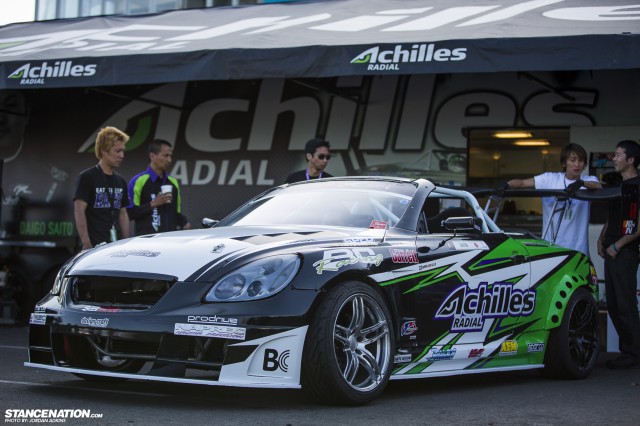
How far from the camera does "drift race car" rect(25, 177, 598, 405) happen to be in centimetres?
548

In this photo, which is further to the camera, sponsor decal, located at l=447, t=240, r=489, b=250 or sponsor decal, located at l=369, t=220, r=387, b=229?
sponsor decal, located at l=447, t=240, r=489, b=250

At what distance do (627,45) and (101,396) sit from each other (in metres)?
6.22

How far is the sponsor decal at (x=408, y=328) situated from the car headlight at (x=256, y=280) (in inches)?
35.5

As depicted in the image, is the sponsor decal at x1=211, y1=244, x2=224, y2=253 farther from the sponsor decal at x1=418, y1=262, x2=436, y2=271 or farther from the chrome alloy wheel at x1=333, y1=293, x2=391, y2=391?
the sponsor decal at x1=418, y1=262, x2=436, y2=271

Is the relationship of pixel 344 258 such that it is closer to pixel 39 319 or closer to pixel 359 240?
pixel 359 240

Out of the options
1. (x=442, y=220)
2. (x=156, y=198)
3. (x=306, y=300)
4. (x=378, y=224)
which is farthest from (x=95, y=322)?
(x=156, y=198)

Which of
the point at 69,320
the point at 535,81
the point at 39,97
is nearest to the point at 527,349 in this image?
the point at 69,320

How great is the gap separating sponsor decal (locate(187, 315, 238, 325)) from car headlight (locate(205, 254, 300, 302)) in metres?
0.11

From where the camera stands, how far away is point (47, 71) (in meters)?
12.6

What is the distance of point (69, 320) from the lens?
5816 mm

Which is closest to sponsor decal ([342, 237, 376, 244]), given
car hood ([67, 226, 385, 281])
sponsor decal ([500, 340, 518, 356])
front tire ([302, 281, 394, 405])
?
car hood ([67, 226, 385, 281])

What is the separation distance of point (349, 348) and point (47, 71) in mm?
7919

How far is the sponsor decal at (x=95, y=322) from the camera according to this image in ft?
18.5

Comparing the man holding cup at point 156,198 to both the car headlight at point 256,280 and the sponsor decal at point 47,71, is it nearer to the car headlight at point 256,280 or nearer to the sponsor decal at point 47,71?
the sponsor decal at point 47,71
